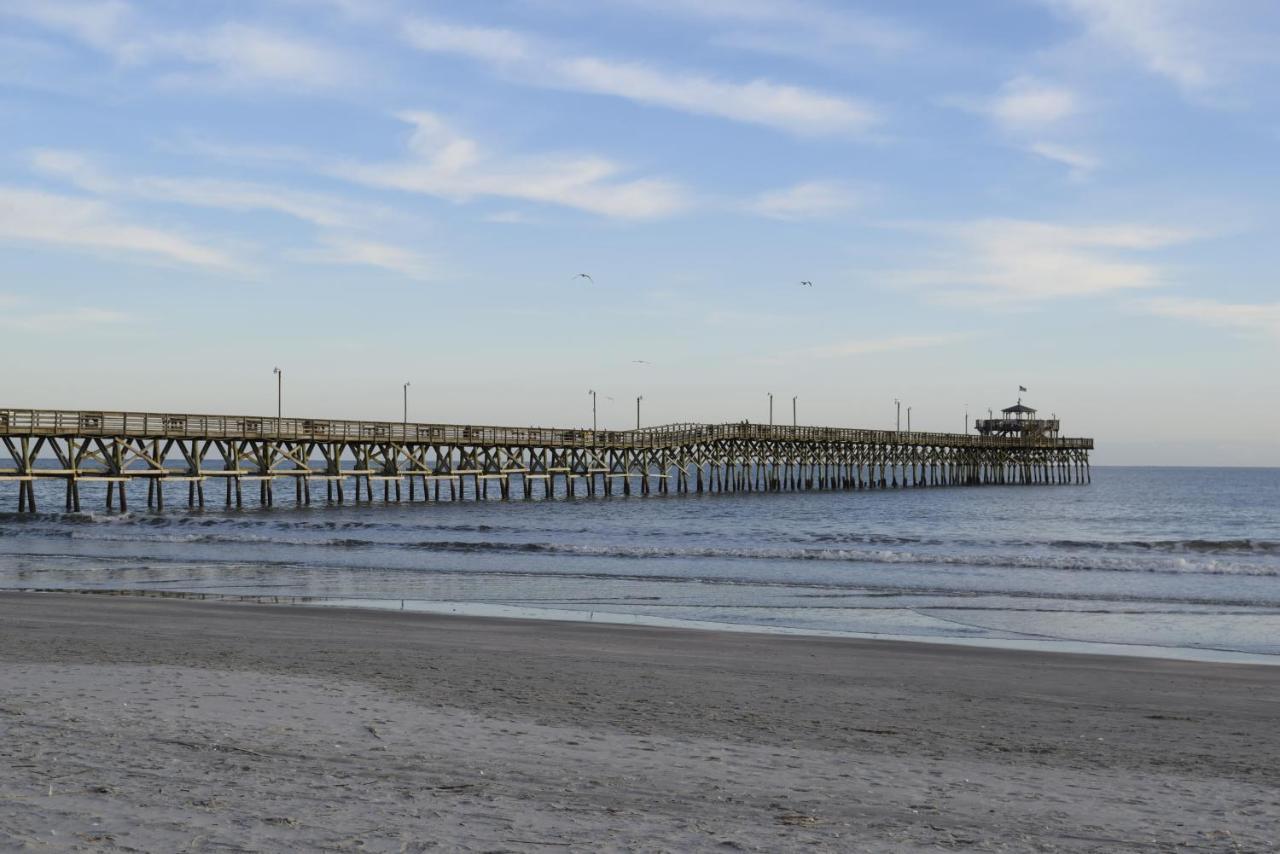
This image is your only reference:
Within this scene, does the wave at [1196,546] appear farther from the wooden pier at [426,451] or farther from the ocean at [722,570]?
the wooden pier at [426,451]

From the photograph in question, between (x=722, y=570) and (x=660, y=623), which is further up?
(x=660, y=623)

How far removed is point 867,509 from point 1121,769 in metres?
54.3

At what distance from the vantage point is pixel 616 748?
717 cm

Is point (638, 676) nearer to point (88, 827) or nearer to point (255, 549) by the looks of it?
point (88, 827)

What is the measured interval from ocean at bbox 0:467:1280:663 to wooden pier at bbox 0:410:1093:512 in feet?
7.40

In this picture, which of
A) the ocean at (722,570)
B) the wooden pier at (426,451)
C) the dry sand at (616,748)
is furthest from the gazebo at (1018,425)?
the dry sand at (616,748)

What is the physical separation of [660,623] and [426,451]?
4348 cm

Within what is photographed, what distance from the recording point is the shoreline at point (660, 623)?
42.2 ft

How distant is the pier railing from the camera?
41.8 m

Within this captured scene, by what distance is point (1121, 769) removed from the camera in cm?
697

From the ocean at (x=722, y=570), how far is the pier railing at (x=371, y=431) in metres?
3.10

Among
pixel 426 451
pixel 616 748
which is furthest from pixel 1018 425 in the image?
pixel 616 748

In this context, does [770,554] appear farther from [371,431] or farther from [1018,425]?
[1018,425]

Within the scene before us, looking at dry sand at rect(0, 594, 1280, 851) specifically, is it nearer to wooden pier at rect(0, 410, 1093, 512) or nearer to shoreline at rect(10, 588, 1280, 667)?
shoreline at rect(10, 588, 1280, 667)
